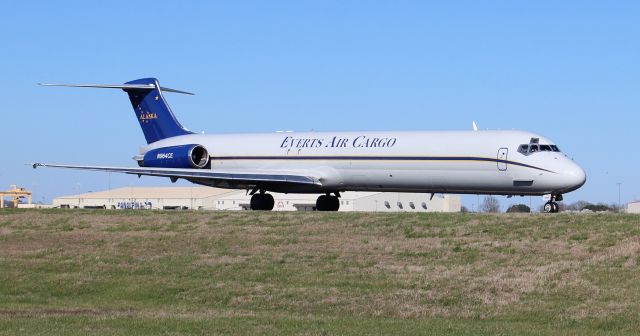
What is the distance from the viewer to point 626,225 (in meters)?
32.8

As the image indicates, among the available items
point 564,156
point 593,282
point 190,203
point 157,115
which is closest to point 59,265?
point 593,282

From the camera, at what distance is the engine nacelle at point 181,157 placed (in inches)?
2053

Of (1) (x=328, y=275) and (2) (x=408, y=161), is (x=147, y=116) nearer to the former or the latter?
(2) (x=408, y=161)

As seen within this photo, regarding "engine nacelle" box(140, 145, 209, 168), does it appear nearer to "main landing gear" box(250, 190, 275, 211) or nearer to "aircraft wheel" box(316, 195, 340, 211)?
"main landing gear" box(250, 190, 275, 211)

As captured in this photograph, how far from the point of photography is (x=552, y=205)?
40844mm

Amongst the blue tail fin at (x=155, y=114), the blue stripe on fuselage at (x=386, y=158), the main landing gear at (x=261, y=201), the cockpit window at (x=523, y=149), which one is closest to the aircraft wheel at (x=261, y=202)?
the main landing gear at (x=261, y=201)

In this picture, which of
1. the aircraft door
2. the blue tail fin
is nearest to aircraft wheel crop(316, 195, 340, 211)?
the blue tail fin

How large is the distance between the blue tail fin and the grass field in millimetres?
14228

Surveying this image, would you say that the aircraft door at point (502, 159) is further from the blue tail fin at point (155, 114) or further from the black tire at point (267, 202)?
the blue tail fin at point (155, 114)

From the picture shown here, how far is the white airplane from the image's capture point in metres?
41.2

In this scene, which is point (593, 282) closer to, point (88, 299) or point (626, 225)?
point (626, 225)

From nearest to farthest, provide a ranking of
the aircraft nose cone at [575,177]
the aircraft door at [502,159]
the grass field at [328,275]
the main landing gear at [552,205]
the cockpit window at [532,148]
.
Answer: the grass field at [328,275], the aircraft nose cone at [575,177], the main landing gear at [552,205], the cockpit window at [532,148], the aircraft door at [502,159]

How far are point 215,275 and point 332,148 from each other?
18396mm

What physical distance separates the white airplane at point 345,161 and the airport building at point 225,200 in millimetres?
18484
